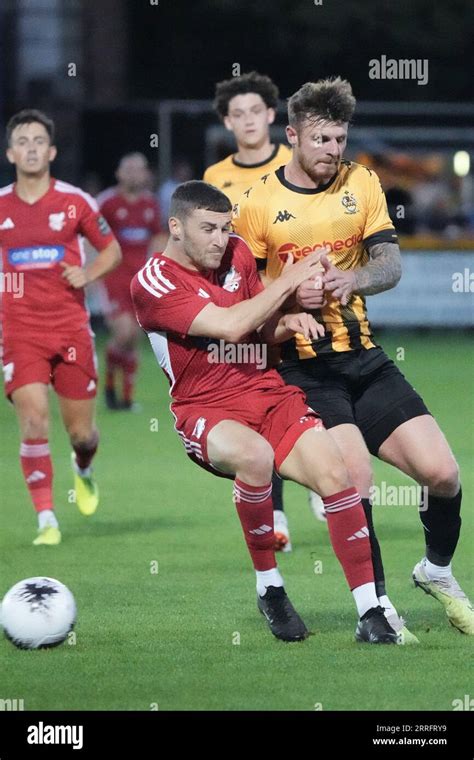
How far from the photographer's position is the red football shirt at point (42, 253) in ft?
34.1

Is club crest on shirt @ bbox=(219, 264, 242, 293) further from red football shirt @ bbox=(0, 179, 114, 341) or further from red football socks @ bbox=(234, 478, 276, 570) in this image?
red football shirt @ bbox=(0, 179, 114, 341)

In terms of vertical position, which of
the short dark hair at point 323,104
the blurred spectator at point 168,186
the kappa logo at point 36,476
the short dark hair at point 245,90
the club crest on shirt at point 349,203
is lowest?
the kappa logo at point 36,476

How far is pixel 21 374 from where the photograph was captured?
10148 millimetres

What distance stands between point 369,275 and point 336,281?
222 millimetres

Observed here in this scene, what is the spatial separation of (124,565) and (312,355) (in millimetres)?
2336

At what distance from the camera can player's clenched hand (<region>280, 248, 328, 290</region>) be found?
6984 millimetres

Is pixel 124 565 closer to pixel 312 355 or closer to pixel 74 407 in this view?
pixel 74 407

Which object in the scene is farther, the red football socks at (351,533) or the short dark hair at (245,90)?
the short dark hair at (245,90)

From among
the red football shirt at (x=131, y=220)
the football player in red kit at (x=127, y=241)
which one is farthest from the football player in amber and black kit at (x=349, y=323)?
the red football shirt at (x=131, y=220)

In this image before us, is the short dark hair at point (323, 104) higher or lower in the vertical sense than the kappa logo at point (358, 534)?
higher

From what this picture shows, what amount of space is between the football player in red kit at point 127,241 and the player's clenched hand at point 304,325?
9746 mm

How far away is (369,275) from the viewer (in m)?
7.21

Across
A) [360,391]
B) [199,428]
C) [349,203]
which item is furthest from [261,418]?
[349,203]

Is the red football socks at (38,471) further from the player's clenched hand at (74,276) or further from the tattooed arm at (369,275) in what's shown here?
the tattooed arm at (369,275)
